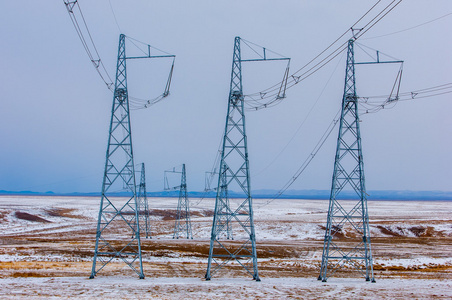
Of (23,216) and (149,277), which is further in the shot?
(23,216)

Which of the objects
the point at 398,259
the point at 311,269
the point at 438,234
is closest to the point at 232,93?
the point at 311,269

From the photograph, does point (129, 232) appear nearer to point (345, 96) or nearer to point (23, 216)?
point (23, 216)

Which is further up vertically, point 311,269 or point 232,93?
point 232,93

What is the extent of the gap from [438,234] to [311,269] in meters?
43.5

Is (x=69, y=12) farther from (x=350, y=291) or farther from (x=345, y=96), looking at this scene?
(x=350, y=291)

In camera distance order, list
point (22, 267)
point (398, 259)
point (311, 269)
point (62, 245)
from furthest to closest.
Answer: point (62, 245) < point (398, 259) < point (311, 269) < point (22, 267)

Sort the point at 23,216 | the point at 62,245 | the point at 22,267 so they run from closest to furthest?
1. the point at 22,267
2. the point at 62,245
3. the point at 23,216

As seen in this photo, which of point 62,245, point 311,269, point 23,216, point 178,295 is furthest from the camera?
point 23,216

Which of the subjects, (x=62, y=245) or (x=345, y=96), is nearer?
(x=345, y=96)

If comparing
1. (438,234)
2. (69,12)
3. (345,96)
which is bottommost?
(438,234)

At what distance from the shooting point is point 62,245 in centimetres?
4569

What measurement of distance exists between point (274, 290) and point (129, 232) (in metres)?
49.0

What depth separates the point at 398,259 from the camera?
40219mm

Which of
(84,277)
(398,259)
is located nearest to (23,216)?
(84,277)
